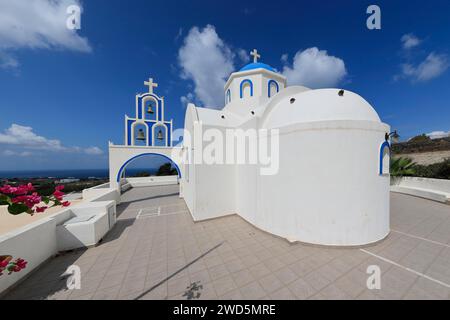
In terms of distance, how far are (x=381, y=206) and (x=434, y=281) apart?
216 cm

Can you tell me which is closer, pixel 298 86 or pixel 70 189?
pixel 298 86

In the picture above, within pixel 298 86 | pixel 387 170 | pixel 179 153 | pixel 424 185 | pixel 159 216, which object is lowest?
pixel 159 216

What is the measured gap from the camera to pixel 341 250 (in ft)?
16.8

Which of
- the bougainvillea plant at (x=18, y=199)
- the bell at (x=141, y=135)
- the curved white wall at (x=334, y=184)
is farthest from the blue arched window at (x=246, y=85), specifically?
the bougainvillea plant at (x=18, y=199)

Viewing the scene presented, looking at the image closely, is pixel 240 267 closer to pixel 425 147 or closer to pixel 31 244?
pixel 31 244

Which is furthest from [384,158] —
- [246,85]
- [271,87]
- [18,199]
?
[18,199]

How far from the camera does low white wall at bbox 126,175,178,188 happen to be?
18.9m

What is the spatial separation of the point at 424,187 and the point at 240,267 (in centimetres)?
1684

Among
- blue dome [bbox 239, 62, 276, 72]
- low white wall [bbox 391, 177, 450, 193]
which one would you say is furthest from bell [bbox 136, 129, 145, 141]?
low white wall [bbox 391, 177, 450, 193]

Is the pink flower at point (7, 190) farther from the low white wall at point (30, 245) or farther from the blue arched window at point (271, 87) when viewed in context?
the blue arched window at point (271, 87)

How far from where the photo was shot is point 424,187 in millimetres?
12266

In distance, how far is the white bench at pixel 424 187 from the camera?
1041 cm
